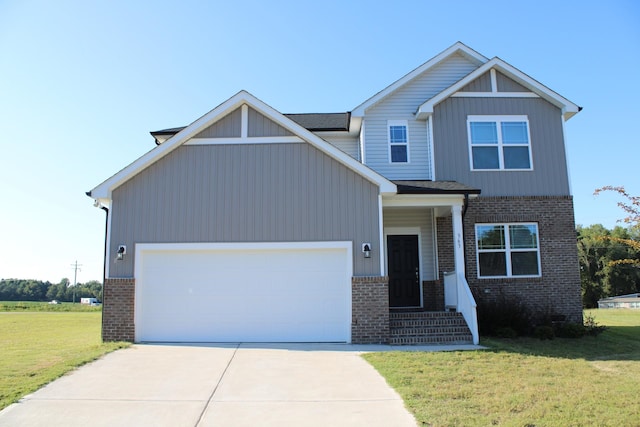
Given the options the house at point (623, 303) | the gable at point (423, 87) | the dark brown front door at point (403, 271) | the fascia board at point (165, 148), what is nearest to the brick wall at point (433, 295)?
the dark brown front door at point (403, 271)

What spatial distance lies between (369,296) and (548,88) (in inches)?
318

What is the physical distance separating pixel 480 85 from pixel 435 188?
4.10 m

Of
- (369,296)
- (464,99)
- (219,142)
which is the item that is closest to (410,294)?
(369,296)

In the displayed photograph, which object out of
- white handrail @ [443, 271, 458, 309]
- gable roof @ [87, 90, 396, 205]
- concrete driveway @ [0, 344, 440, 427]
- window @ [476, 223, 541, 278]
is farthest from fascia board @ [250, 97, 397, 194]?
concrete driveway @ [0, 344, 440, 427]

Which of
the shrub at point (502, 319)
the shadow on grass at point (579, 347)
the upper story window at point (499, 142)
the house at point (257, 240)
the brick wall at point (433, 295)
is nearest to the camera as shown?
the shadow on grass at point (579, 347)

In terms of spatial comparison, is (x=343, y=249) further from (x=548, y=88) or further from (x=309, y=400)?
(x=548, y=88)

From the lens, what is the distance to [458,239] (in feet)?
42.8

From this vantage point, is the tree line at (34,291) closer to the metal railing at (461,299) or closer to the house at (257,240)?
the house at (257,240)

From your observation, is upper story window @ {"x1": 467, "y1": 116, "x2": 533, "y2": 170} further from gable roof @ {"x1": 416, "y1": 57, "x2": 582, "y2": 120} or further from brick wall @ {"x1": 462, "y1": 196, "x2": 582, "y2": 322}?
brick wall @ {"x1": 462, "y1": 196, "x2": 582, "y2": 322}

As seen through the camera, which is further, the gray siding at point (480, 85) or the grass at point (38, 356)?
the gray siding at point (480, 85)

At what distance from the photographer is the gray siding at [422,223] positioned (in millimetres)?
14953

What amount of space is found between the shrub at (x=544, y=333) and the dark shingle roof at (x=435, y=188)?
375 centimetres

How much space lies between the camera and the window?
47.6ft

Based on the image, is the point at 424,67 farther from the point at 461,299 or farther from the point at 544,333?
the point at 544,333
